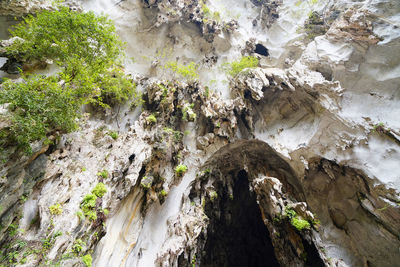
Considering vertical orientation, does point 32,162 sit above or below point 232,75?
below

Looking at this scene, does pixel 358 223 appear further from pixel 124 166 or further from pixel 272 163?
pixel 124 166

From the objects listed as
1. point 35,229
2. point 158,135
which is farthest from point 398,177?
point 35,229

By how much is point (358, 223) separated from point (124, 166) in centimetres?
1344

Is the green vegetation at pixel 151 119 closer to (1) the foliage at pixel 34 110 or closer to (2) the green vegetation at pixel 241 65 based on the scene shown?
(1) the foliage at pixel 34 110

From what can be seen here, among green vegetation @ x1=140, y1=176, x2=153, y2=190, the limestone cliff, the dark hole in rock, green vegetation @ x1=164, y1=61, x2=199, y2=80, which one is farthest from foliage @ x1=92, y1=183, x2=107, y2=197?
the dark hole in rock

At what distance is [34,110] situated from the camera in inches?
211

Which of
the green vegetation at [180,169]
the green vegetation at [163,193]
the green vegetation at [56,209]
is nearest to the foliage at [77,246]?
the green vegetation at [56,209]

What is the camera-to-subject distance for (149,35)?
56.3 feet

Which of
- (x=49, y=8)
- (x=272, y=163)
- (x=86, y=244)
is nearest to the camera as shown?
(x=86, y=244)

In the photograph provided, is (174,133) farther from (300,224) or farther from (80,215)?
(300,224)

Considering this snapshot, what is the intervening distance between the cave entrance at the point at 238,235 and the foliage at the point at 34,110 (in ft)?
33.8

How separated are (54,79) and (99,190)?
500 cm

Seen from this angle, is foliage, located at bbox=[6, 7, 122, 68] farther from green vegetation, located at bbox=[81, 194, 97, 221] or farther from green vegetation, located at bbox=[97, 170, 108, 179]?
green vegetation, located at bbox=[81, 194, 97, 221]

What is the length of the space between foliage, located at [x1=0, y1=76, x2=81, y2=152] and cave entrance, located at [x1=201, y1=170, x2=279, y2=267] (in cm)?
1029
